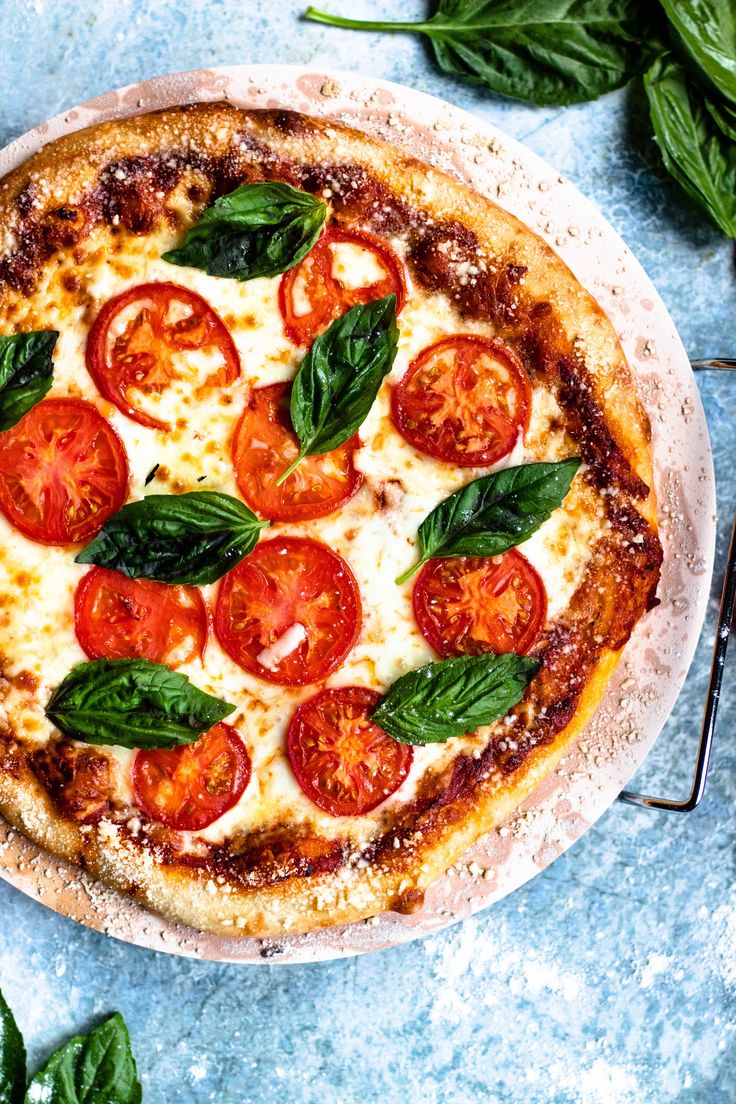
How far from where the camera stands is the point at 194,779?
100.0 inches

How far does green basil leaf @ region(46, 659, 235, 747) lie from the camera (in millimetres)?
2426

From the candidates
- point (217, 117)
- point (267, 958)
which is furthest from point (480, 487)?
point (267, 958)

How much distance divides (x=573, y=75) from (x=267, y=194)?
103 cm

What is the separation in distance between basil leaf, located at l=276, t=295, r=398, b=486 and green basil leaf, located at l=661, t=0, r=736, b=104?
3.79 ft

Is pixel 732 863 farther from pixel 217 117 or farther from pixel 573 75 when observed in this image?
pixel 217 117

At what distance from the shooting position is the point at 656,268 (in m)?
2.99

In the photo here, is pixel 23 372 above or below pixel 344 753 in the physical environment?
above

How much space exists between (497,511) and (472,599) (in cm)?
24

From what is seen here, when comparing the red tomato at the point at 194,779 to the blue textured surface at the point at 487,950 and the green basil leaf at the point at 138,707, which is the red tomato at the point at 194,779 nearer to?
the green basil leaf at the point at 138,707

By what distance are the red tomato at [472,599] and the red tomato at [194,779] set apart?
56cm

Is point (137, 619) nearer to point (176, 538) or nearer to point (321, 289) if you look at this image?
point (176, 538)

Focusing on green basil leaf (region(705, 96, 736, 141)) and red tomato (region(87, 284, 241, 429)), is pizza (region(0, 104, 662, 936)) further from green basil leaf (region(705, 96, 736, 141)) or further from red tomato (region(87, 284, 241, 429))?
green basil leaf (region(705, 96, 736, 141))

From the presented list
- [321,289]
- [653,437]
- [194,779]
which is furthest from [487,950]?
[321,289]

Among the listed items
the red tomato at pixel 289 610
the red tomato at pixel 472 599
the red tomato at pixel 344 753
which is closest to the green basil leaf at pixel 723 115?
the red tomato at pixel 472 599
